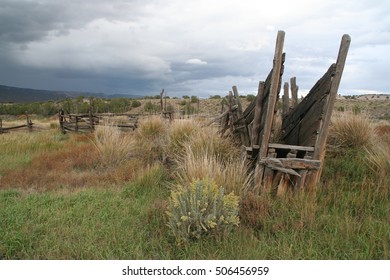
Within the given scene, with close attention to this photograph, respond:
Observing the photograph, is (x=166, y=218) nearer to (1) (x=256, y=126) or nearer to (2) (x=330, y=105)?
(1) (x=256, y=126)

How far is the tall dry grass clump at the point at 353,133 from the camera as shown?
7664 mm

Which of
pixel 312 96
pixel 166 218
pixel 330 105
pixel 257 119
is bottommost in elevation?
pixel 166 218

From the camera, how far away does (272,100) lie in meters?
4.72

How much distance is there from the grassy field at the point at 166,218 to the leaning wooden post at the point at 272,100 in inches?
13.8

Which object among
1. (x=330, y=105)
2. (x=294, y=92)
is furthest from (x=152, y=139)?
(x=330, y=105)

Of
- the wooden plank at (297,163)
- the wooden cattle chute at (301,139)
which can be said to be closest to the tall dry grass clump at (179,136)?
the wooden cattle chute at (301,139)

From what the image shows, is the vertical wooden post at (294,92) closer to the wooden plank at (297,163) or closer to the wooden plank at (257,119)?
the wooden plank at (257,119)

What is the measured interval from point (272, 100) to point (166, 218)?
254cm

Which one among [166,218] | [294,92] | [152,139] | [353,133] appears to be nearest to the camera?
[166,218]

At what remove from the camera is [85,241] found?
365cm

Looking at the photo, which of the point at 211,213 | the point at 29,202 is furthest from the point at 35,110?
the point at 211,213

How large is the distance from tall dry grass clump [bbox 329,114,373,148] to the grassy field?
421 millimetres

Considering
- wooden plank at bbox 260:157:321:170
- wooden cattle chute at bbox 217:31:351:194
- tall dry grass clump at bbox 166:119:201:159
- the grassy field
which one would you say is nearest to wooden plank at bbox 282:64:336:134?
wooden cattle chute at bbox 217:31:351:194

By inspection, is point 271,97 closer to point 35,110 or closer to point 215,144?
point 215,144
